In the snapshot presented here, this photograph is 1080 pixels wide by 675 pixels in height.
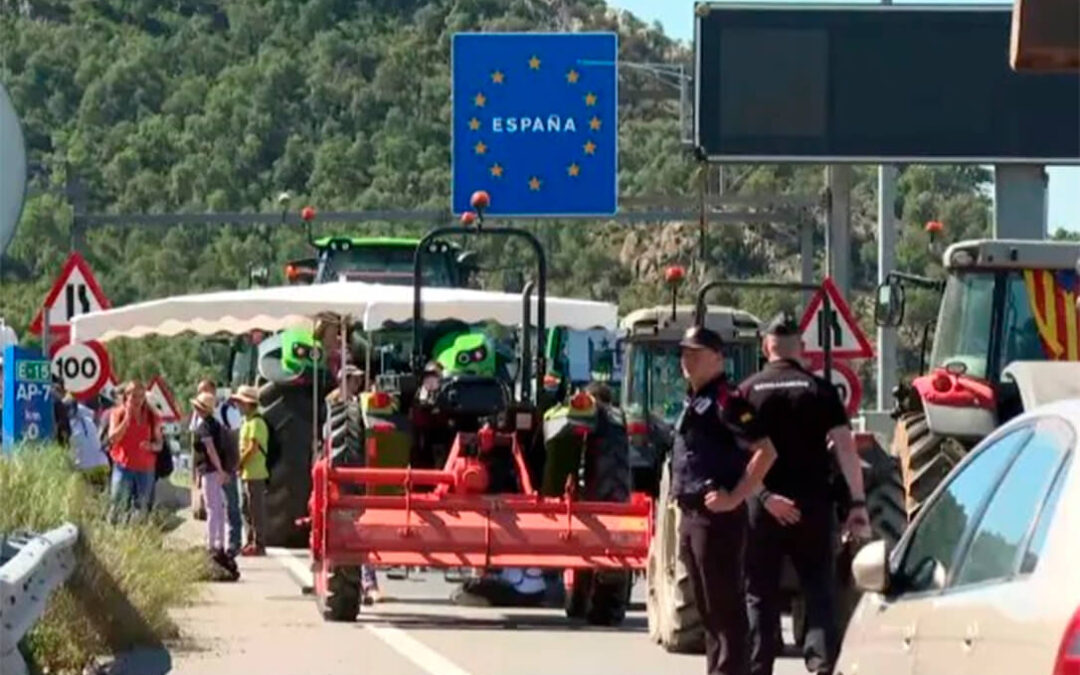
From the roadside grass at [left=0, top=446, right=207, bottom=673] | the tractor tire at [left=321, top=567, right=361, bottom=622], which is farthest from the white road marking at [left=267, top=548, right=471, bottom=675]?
the roadside grass at [left=0, top=446, right=207, bottom=673]

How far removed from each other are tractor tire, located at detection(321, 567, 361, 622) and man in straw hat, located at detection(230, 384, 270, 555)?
7.00 m

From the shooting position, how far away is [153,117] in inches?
4311

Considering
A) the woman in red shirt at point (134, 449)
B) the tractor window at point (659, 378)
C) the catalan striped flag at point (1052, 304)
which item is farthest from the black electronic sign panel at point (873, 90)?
the catalan striped flag at point (1052, 304)

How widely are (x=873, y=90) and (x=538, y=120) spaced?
21.6ft

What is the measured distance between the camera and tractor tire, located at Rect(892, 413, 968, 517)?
640 inches

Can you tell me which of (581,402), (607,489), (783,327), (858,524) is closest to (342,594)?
(607,489)

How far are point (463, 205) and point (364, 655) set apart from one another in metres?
16.8

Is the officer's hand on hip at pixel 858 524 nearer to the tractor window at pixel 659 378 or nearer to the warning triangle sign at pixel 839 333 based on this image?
the warning triangle sign at pixel 839 333

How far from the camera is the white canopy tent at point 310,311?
22.8 meters

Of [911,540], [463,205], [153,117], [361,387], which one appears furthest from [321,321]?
[153,117]

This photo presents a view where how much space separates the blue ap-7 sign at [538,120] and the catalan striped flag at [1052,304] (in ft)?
52.6

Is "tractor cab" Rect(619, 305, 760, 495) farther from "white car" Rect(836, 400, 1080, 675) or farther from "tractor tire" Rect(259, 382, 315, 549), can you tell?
"white car" Rect(836, 400, 1080, 675)

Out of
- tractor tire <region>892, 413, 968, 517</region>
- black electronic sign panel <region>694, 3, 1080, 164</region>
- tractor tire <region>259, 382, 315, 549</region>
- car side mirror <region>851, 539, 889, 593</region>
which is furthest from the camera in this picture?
black electronic sign panel <region>694, 3, 1080, 164</region>

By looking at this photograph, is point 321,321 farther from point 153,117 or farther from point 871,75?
point 153,117
